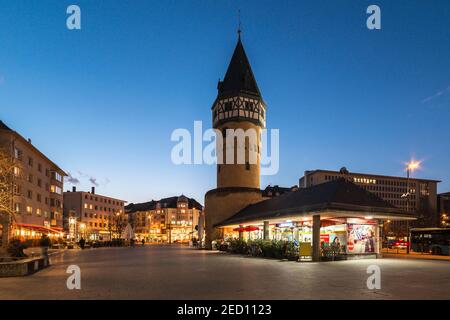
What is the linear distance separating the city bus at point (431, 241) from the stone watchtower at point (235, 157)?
2018 cm

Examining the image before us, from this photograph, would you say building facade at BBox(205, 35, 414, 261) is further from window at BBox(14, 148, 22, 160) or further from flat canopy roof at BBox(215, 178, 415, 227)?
window at BBox(14, 148, 22, 160)

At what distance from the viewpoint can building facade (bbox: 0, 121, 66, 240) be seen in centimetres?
5489

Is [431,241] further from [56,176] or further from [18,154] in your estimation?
[56,176]

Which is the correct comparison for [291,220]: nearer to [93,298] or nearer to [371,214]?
[371,214]

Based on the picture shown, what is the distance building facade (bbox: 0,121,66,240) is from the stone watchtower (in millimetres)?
23931

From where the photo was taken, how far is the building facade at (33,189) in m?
54.9

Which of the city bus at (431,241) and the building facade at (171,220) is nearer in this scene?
the city bus at (431,241)

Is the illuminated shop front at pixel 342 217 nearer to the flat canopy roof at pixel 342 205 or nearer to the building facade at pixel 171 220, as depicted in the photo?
the flat canopy roof at pixel 342 205

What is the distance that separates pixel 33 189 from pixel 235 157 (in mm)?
31875

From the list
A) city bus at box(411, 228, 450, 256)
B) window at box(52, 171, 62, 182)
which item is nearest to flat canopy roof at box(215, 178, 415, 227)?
city bus at box(411, 228, 450, 256)

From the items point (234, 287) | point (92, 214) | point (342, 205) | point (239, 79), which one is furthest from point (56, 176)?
point (234, 287)

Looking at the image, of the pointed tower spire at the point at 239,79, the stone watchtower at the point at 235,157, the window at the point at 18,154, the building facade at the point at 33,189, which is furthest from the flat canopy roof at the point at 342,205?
the window at the point at 18,154

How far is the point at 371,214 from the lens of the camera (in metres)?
29.4

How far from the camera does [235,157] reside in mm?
58719
